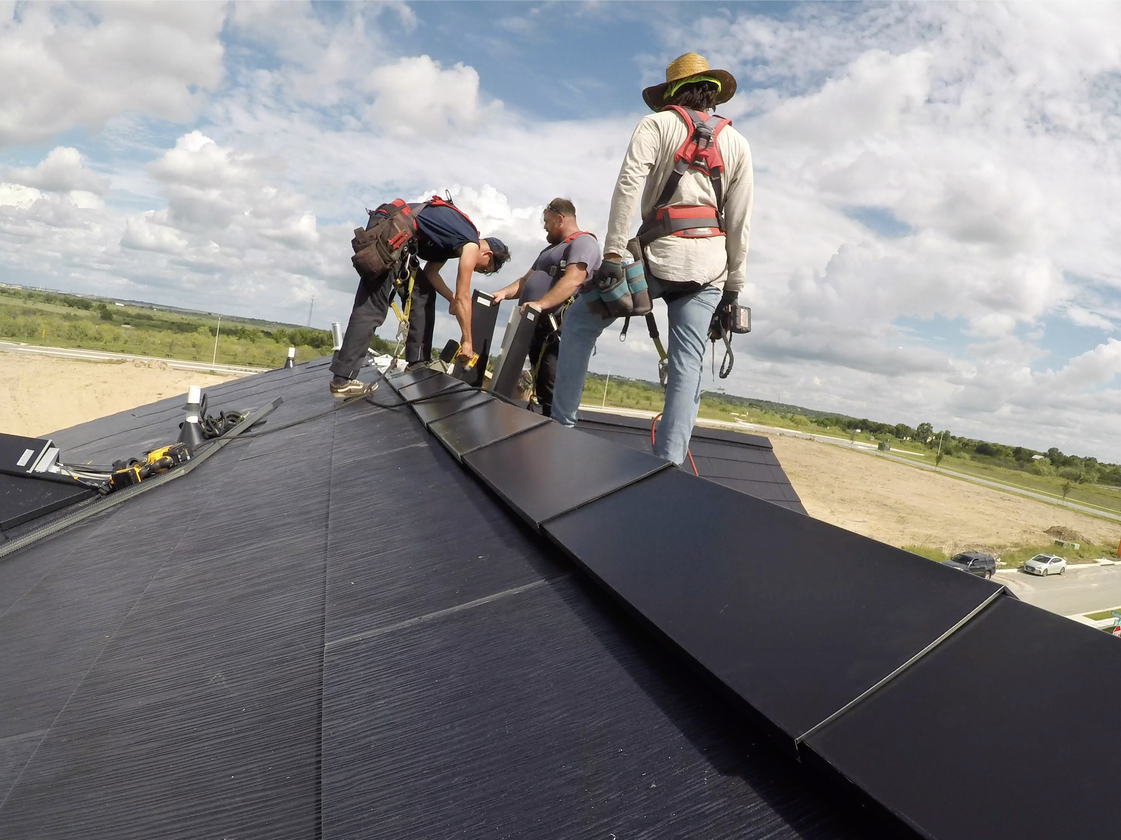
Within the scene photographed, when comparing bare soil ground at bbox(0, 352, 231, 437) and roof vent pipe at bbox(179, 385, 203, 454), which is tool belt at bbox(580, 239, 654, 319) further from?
bare soil ground at bbox(0, 352, 231, 437)

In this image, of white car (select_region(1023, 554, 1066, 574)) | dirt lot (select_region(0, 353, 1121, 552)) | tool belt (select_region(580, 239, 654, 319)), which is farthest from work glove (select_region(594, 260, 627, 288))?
white car (select_region(1023, 554, 1066, 574))

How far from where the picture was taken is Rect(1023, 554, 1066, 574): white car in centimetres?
3988

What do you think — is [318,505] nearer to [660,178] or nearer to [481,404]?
[481,404]

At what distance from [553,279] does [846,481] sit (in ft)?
189

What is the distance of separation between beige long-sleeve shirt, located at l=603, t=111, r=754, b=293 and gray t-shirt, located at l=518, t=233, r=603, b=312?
146 centimetres

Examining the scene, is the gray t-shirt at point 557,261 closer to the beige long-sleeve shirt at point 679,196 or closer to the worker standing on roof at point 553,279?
the worker standing on roof at point 553,279

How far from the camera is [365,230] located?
464 cm

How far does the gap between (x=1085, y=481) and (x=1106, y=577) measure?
70521 millimetres

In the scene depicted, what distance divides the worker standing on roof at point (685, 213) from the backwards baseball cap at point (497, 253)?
86.5 inches

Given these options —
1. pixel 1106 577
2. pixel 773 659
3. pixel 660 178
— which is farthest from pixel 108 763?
pixel 1106 577

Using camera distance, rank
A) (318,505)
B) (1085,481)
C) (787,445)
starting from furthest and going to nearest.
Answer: (1085,481), (787,445), (318,505)

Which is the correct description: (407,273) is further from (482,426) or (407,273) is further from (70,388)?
(70,388)

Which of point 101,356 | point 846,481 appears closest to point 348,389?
point 101,356

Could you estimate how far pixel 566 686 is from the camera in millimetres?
1068
